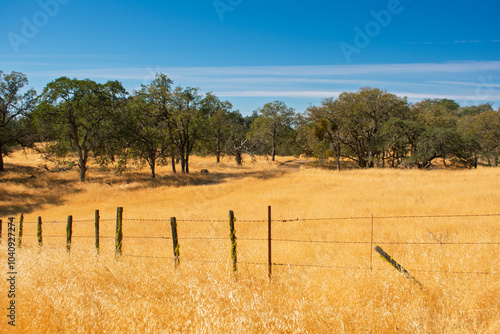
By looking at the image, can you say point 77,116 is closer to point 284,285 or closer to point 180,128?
point 180,128

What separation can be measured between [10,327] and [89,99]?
29.1 m

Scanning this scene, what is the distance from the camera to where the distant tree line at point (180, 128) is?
95.6 ft

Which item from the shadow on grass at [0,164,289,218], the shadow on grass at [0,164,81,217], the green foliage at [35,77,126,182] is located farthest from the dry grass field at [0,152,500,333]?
the green foliage at [35,77,126,182]

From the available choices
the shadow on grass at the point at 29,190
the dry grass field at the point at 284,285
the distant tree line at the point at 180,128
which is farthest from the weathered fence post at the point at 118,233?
the distant tree line at the point at 180,128

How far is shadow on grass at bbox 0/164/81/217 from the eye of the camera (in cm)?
2188

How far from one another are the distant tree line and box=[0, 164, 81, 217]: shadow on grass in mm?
2567

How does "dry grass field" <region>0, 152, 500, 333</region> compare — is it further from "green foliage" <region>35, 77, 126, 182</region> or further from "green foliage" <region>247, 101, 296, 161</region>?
"green foliage" <region>247, 101, 296, 161</region>

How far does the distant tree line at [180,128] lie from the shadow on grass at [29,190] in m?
2.57

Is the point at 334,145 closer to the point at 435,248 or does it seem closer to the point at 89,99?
the point at 89,99

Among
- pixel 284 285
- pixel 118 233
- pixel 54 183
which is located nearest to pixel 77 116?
pixel 54 183

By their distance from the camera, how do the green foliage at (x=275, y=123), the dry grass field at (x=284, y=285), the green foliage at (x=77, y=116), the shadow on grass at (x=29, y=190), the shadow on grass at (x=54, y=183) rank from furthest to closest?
the green foliage at (x=275, y=123), the green foliage at (x=77, y=116), the shadow on grass at (x=54, y=183), the shadow on grass at (x=29, y=190), the dry grass field at (x=284, y=285)

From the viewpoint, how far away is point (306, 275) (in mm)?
5895

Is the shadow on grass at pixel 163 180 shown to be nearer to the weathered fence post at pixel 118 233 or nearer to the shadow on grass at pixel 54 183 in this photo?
the shadow on grass at pixel 54 183

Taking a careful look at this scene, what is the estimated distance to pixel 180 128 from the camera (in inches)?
1361
